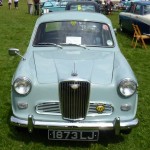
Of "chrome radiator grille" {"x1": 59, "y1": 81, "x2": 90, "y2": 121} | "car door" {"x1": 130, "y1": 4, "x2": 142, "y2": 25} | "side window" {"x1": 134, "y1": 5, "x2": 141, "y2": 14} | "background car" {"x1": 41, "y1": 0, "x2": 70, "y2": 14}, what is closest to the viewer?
"chrome radiator grille" {"x1": 59, "y1": 81, "x2": 90, "y2": 121}

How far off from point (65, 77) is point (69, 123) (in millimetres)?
617

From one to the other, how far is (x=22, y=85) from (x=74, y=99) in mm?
747

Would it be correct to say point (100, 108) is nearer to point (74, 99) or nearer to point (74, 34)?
point (74, 99)

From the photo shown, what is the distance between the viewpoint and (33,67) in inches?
200

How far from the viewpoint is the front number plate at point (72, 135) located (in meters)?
4.61

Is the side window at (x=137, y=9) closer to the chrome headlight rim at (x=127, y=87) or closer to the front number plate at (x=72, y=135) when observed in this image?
the chrome headlight rim at (x=127, y=87)

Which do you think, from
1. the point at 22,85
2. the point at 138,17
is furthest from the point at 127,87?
the point at 138,17

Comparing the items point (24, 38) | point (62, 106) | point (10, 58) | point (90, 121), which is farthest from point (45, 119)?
point (24, 38)

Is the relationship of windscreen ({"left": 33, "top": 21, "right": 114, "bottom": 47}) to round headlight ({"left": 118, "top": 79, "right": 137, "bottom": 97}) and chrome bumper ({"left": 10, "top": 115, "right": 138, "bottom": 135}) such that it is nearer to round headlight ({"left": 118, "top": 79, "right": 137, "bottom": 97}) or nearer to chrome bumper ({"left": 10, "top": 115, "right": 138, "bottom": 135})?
round headlight ({"left": 118, "top": 79, "right": 137, "bottom": 97})

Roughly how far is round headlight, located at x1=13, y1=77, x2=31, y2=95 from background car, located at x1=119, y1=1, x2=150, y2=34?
9.44 meters

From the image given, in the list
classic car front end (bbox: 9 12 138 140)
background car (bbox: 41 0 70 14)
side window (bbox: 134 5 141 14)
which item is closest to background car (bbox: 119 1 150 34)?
side window (bbox: 134 5 141 14)

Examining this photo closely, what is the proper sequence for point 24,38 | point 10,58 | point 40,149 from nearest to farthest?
point 40,149, point 10,58, point 24,38

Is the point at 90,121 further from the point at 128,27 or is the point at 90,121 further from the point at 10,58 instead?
the point at 128,27

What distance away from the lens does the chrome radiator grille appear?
4.45 metres
